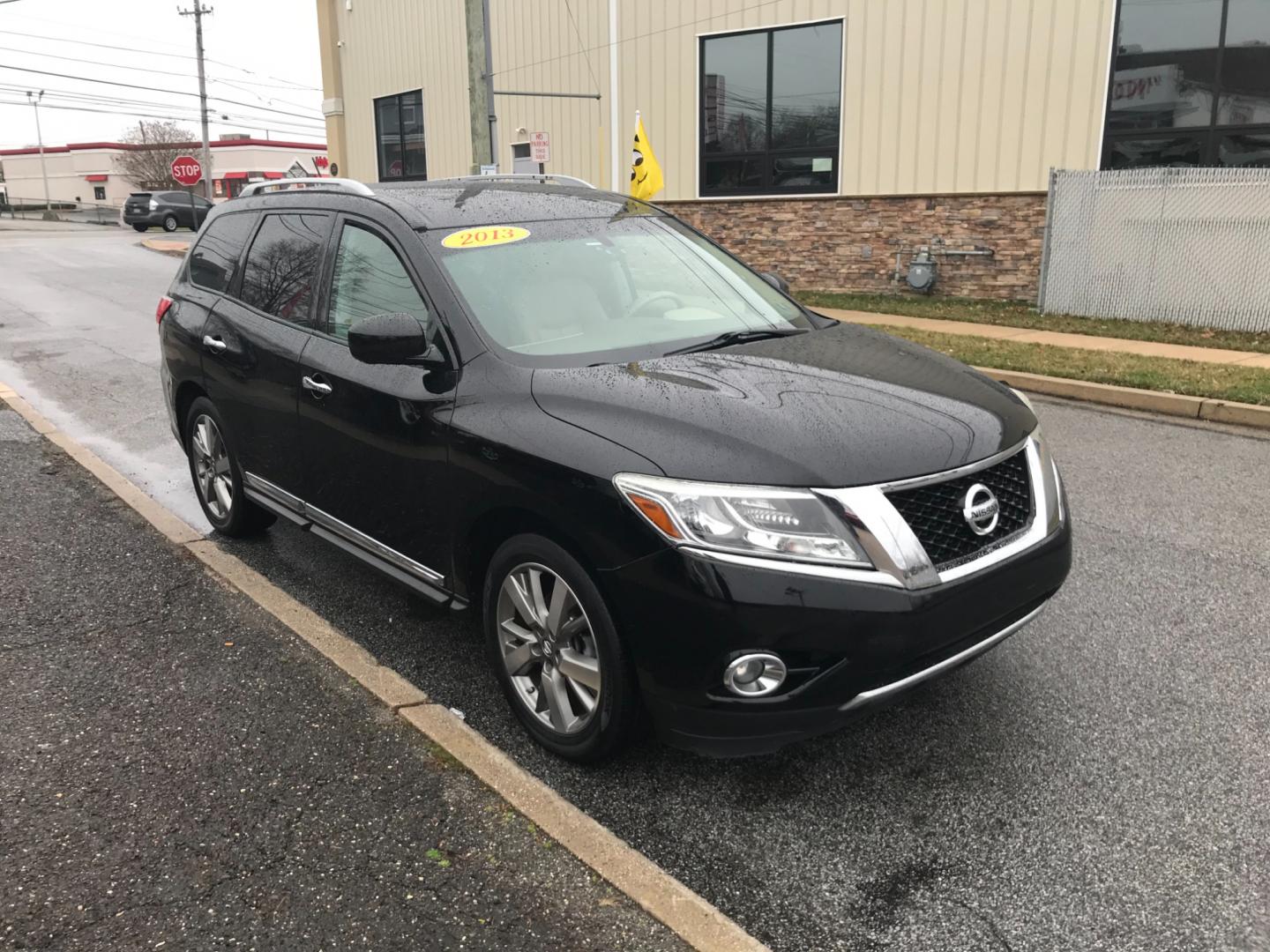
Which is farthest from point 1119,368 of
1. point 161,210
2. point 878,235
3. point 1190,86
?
point 161,210

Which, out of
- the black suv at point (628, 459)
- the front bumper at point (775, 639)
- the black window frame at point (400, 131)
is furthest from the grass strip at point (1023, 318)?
the black window frame at point (400, 131)

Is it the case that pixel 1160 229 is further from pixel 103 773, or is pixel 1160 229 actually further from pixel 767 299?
pixel 103 773

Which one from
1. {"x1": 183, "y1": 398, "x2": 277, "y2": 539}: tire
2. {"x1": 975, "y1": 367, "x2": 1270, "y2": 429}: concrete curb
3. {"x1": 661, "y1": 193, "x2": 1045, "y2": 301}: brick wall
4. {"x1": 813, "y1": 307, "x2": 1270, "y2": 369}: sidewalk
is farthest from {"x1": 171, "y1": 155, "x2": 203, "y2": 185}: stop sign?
{"x1": 183, "y1": 398, "x2": 277, "y2": 539}: tire

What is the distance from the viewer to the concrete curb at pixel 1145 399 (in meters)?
7.86

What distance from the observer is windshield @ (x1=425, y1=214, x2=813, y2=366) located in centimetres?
361

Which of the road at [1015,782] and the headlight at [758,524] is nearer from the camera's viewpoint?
the road at [1015,782]

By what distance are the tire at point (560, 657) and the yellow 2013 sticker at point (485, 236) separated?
1.24 m

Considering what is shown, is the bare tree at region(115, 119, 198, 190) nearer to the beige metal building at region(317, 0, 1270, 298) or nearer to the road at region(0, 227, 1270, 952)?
the beige metal building at region(317, 0, 1270, 298)

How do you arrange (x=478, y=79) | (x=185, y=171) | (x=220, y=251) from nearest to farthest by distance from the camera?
(x=220, y=251), (x=478, y=79), (x=185, y=171)

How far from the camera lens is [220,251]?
17.2ft

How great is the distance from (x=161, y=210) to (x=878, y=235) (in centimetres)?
3275

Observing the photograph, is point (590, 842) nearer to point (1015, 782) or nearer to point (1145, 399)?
point (1015, 782)

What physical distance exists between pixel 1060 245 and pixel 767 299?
10.7m

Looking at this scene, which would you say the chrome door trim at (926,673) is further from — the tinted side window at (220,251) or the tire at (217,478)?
the tinted side window at (220,251)
